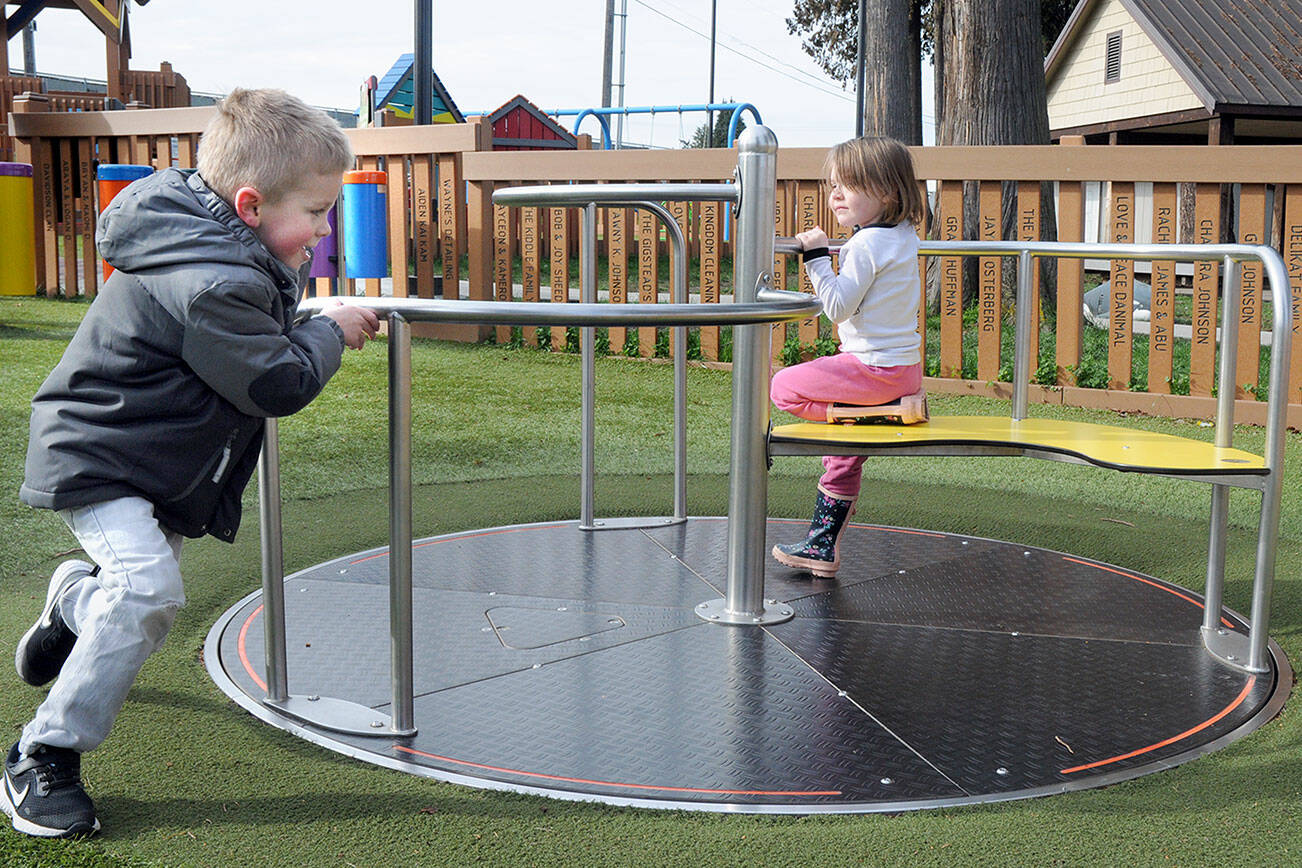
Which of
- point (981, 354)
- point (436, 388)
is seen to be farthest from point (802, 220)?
point (436, 388)

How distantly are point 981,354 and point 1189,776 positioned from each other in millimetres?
4576

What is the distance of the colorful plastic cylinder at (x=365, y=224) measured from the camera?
783 cm

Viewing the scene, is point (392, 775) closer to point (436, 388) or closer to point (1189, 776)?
point (1189, 776)

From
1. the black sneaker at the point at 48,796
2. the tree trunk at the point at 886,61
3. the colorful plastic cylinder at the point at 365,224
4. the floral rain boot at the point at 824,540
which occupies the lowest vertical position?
the black sneaker at the point at 48,796

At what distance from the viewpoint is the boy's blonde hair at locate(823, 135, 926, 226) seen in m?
3.49

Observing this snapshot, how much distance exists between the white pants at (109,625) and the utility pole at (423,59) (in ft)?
23.3

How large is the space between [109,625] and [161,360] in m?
0.44

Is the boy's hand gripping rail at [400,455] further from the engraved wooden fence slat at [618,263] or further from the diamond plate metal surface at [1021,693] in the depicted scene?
the engraved wooden fence slat at [618,263]

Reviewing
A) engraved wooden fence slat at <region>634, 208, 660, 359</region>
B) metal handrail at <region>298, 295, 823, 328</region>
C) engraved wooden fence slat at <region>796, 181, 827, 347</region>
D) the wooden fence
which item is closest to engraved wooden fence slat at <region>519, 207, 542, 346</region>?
the wooden fence

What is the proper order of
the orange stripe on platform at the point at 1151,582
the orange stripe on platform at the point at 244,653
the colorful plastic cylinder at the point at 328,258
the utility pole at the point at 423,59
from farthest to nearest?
the utility pole at the point at 423,59 → the colorful plastic cylinder at the point at 328,258 → the orange stripe on platform at the point at 1151,582 → the orange stripe on platform at the point at 244,653

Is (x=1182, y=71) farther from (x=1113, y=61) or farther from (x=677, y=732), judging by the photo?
(x=677, y=732)

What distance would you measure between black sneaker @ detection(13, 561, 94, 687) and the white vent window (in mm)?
20284

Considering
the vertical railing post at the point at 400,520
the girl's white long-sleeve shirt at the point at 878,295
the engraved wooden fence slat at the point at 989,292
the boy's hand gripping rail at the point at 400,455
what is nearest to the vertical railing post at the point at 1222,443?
the girl's white long-sleeve shirt at the point at 878,295

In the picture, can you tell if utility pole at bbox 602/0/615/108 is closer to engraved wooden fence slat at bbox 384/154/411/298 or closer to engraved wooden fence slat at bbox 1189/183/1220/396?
engraved wooden fence slat at bbox 384/154/411/298
